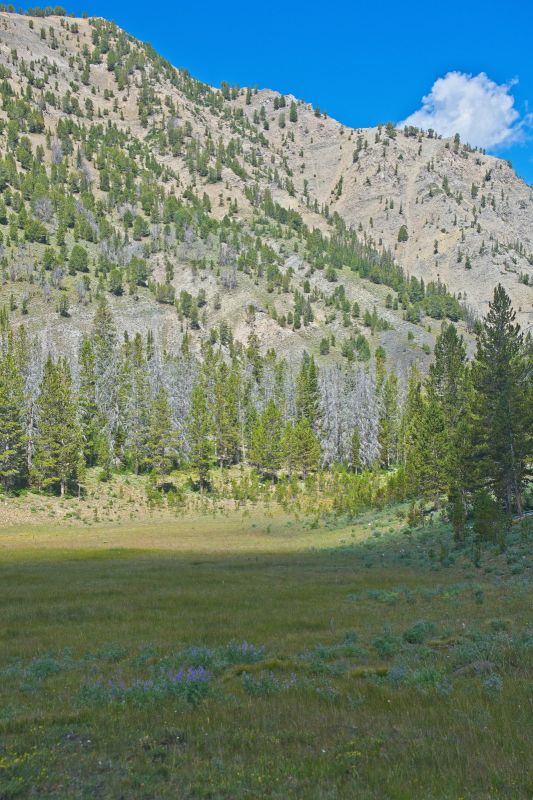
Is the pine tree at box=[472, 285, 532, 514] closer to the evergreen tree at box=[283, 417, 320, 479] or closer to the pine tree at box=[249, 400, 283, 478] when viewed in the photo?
the evergreen tree at box=[283, 417, 320, 479]

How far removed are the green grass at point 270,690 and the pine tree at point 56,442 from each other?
4941 centimetres

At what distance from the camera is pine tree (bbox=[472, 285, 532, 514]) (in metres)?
37.9

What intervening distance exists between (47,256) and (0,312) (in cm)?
4678

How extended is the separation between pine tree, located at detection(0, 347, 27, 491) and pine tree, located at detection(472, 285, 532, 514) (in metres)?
55.5

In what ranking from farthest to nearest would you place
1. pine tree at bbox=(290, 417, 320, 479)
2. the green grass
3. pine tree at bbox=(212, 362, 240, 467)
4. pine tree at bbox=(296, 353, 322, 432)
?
pine tree at bbox=(296, 353, 322, 432), pine tree at bbox=(212, 362, 240, 467), pine tree at bbox=(290, 417, 320, 479), the green grass

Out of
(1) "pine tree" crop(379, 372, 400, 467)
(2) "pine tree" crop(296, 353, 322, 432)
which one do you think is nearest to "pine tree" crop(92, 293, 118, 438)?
(2) "pine tree" crop(296, 353, 322, 432)

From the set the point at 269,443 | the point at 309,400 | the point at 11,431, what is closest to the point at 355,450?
the point at 309,400

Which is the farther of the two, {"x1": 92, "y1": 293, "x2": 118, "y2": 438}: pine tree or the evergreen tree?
{"x1": 92, "y1": 293, "x2": 118, "y2": 438}: pine tree

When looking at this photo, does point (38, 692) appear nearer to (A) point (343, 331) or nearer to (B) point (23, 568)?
(B) point (23, 568)

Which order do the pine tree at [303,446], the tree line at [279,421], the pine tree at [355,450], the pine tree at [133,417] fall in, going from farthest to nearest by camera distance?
the pine tree at [355,450]
the pine tree at [303,446]
the pine tree at [133,417]
the tree line at [279,421]

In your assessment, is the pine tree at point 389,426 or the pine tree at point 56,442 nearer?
the pine tree at point 56,442

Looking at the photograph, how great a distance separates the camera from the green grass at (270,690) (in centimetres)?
575

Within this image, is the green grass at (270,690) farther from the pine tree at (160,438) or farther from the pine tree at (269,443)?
the pine tree at (269,443)

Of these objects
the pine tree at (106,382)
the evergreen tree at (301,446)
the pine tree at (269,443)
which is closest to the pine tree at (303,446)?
the evergreen tree at (301,446)
